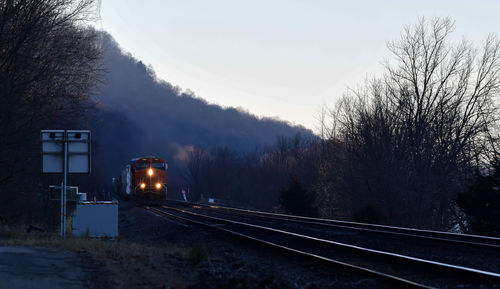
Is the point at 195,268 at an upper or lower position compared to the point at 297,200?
lower

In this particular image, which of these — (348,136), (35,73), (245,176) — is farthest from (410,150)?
(245,176)

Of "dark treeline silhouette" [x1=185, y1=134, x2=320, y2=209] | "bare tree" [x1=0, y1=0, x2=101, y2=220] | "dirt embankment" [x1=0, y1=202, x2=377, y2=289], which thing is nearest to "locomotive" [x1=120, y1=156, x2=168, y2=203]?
"bare tree" [x1=0, y1=0, x2=101, y2=220]

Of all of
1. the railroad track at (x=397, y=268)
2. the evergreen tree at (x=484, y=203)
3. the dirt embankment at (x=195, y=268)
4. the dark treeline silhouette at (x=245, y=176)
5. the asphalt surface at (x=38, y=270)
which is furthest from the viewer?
the dark treeline silhouette at (x=245, y=176)

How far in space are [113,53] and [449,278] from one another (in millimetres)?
176185

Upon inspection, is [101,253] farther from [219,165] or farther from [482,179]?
[219,165]

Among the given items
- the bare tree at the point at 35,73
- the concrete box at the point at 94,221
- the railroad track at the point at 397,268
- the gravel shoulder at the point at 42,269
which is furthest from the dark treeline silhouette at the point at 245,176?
the gravel shoulder at the point at 42,269

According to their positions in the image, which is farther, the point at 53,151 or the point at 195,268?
the point at 53,151

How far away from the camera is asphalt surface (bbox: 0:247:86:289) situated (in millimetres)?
8219

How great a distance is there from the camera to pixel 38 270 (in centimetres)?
924

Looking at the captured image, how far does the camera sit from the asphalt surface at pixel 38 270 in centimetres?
822

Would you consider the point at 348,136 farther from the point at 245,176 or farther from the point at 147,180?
the point at 245,176

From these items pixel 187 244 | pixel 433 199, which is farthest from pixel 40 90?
pixel 433 199

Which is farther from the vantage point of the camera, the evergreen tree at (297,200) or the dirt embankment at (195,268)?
the evergreen tree at (297,200)

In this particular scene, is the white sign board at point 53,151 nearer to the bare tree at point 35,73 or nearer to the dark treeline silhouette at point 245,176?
the bare tree at point 35,73
